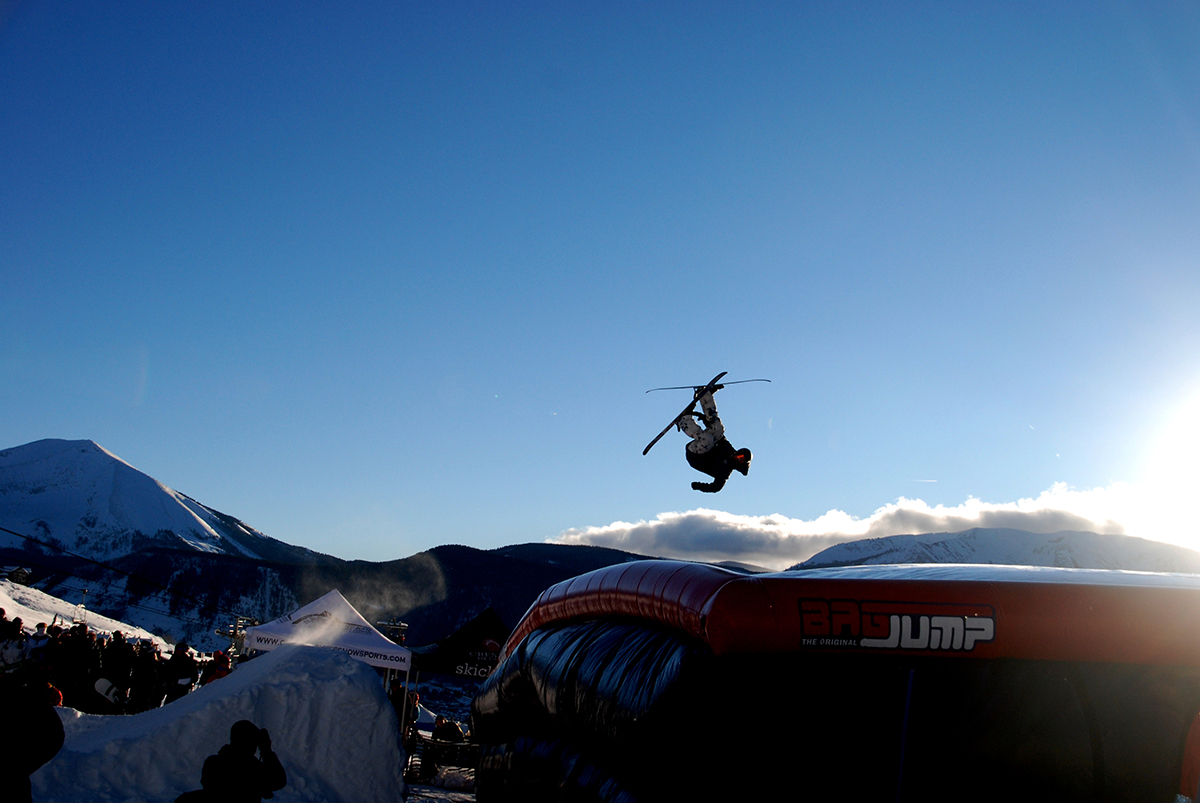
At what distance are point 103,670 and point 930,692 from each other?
40.2 ft

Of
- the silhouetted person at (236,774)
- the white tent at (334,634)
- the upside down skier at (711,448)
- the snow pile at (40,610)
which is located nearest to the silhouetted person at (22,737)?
the silhouetted person at (236,774)

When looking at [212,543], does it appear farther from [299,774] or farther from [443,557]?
[299,774]

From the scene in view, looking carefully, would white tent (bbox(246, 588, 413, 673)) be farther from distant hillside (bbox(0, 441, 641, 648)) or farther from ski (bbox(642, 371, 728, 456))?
distant hillside (bbox(0, 441, 641, 648))

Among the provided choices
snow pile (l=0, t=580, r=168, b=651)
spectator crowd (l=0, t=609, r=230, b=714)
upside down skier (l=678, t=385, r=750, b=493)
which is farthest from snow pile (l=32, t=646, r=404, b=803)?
snow pile (l=0, t=580, r=168, b=651)

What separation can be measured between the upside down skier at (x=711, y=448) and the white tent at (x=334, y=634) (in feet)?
25.1

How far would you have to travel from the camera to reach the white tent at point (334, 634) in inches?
532

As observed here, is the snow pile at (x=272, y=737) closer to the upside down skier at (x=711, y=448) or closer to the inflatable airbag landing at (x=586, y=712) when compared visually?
the inflatable airbag landing at (x=586, y=712)

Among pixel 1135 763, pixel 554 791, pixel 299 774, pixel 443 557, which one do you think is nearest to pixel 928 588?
pixel 1135 763

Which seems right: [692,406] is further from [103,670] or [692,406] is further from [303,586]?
[303,586]

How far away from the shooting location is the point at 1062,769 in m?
3.75

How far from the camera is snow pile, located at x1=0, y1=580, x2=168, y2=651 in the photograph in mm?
21562

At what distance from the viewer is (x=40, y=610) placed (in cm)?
2384

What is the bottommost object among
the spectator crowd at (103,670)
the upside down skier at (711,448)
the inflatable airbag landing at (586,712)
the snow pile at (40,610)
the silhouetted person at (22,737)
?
the snow pile at (40,610)

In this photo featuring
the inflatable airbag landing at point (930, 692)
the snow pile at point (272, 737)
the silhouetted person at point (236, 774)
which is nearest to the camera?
the silhouetted person at point (236, 774)
